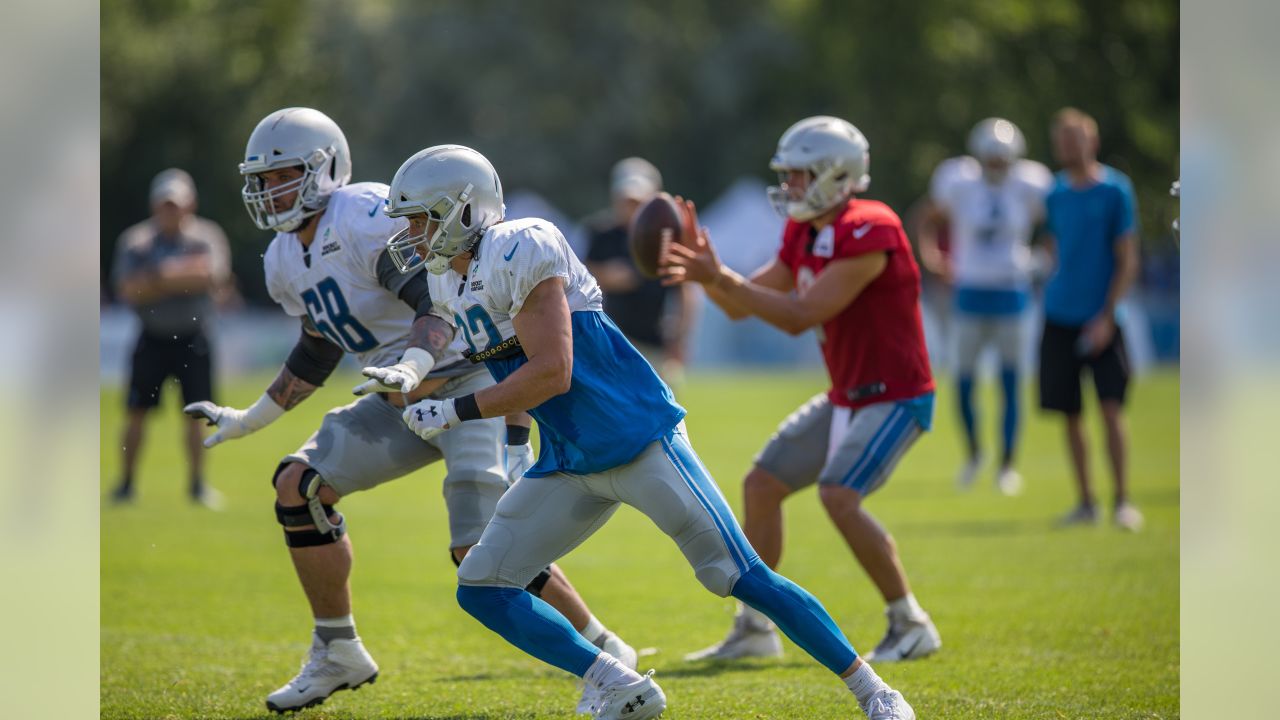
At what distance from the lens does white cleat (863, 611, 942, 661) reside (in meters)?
5.75

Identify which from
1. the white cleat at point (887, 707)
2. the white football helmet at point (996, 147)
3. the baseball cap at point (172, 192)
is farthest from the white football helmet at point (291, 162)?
the white football helmet at point (996, 147)

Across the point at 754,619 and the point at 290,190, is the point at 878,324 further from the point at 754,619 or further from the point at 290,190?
the point at 290,190

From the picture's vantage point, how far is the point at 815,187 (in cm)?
580

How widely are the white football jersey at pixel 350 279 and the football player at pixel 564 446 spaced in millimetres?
563

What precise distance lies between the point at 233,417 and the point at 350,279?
2.00ft

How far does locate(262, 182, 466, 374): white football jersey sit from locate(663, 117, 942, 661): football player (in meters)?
1.20

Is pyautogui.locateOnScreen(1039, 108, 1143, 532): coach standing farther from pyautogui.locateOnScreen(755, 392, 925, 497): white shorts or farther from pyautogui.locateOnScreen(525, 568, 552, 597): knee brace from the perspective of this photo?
pyautogui.locateOnScreen(525, 568, 552, 597): knee brace

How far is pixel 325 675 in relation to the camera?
5.05m

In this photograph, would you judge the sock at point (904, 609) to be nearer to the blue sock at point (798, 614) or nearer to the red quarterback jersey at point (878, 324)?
the red quarterback jersey at point (878, 324)

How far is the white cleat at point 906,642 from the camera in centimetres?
575

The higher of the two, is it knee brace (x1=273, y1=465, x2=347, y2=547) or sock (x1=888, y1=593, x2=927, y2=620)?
knee brace (x1=273, y1=465, x2=347, y2=547)

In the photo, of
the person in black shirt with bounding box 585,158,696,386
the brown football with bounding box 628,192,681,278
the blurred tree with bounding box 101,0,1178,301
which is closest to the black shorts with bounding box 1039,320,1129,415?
the person in black shirt with bounding box 585,158,696,386
